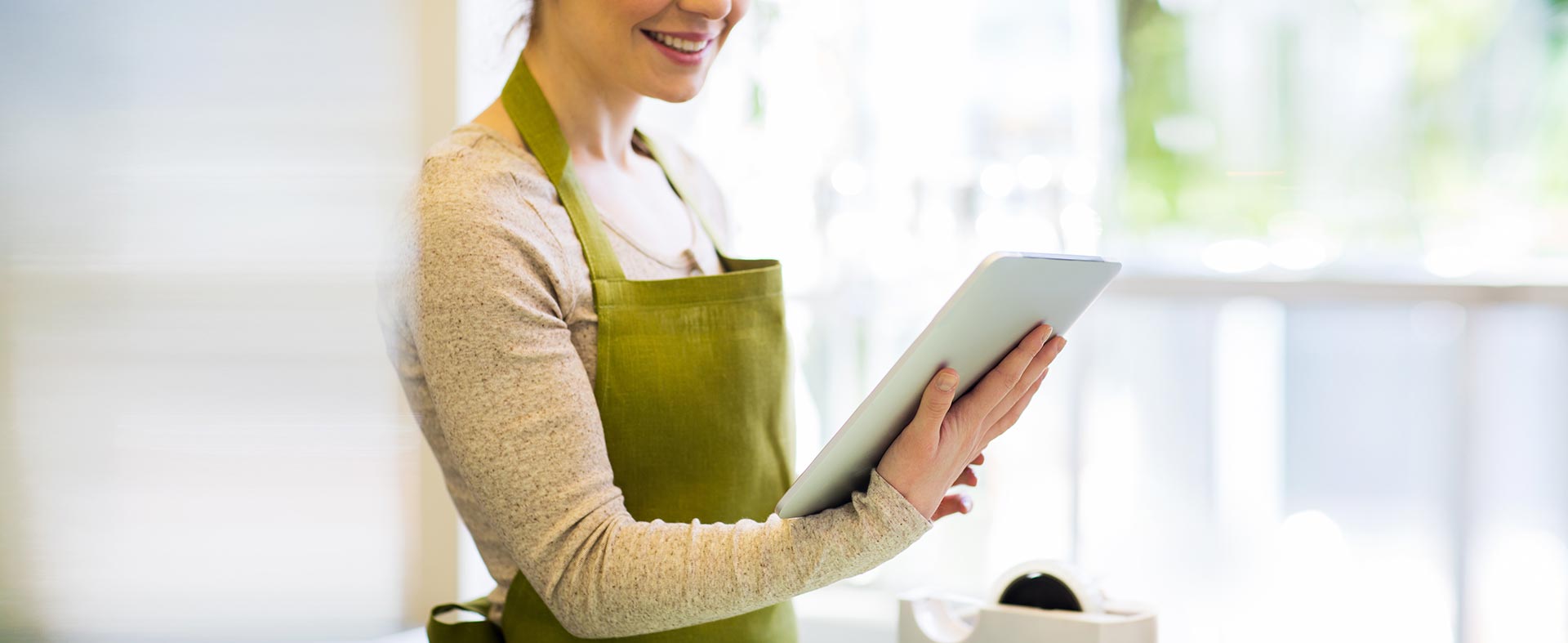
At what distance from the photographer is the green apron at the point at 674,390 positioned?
1003 millimetres

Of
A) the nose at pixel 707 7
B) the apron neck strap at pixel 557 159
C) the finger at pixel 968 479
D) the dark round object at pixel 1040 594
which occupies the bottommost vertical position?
the dark round object at pixel 1040 594

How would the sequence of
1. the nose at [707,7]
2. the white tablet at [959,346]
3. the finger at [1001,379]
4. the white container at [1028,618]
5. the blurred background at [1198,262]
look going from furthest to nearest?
the blurred background at [1198,262], the white container at [1028,618], the nose at [707,7], the finger at [1001,379], the white tablet at [959,346]

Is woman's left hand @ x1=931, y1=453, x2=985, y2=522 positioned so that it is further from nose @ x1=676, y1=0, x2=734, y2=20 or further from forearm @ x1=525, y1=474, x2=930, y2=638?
nose @ x1=676, y1=0, x2=734, y2=20

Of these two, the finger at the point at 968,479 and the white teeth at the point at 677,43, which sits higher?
the white teeth at the point at 677,43

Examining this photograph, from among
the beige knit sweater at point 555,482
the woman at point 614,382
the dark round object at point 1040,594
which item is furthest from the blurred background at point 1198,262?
the dark round object at point 1040,594

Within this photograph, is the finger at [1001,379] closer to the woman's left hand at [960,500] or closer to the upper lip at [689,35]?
the woman's left hand at [960,500]

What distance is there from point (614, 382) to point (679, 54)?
0.99ft

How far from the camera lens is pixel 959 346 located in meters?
0.84

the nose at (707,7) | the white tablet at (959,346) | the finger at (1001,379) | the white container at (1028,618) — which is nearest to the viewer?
the white tablet at (959,346)

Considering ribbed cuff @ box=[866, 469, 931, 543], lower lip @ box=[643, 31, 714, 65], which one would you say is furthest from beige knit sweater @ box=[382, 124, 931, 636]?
lower lip @ box=[643, 31, 714, 65]

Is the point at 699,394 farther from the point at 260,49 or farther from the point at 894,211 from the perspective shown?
the point at 894,211

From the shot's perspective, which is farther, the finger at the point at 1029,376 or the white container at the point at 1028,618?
the white container at the point at 1028,618

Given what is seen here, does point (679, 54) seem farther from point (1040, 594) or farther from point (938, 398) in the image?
point (1040, 594)

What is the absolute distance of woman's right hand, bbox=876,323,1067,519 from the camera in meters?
0.87
